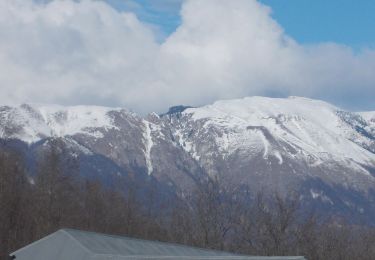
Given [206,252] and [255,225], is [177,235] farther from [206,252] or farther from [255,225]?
[206,252]

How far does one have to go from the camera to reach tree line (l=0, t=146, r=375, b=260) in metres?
87.8

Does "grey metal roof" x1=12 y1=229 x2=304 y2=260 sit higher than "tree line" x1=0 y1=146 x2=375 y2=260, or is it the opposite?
"tree line" x1=0 y1=146 x2=375 y2=260

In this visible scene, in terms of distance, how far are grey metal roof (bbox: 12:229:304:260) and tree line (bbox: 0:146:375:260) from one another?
20.6m

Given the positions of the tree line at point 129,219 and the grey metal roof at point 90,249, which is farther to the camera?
the tree line at point 129,219

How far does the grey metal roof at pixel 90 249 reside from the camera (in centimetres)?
5403

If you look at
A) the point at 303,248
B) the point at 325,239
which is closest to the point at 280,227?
the point at 303,248

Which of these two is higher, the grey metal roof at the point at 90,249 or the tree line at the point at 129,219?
the tree line at the point at 129,219

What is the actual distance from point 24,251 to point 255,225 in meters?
51.1

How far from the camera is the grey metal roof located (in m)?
54.0

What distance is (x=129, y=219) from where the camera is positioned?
10606 centimetres

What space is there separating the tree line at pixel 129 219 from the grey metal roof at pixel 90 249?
810 inches

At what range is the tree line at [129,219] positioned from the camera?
288 feet

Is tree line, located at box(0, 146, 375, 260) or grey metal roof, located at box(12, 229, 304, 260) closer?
grey metal roof, located at box(12, 229, 304, 260)

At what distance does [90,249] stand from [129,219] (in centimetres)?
5168
